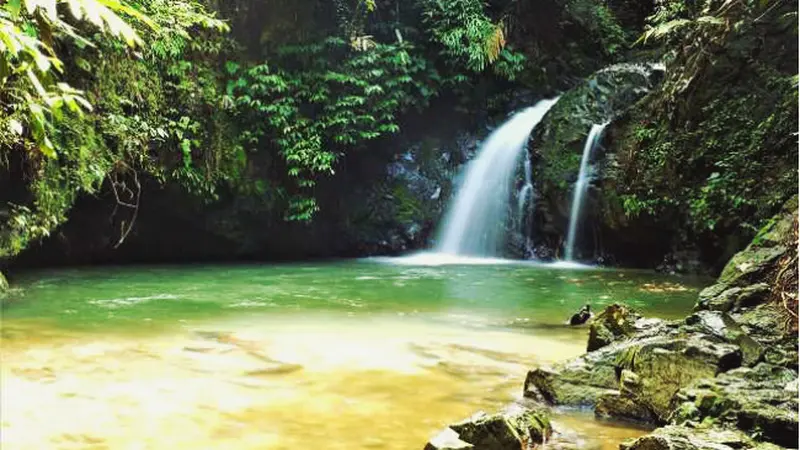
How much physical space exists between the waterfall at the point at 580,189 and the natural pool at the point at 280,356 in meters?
2.64

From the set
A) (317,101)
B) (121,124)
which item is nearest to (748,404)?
(121,124)

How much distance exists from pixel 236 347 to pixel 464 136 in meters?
10.7

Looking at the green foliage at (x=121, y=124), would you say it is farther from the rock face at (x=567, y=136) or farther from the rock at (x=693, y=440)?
the rock at (x=693, y=440)

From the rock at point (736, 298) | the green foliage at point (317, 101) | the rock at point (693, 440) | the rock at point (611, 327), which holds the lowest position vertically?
the rock at point (693, 440)

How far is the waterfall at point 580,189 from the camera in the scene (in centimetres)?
1228

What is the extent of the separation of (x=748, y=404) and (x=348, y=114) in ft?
35.6

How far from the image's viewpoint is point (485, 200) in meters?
13.8

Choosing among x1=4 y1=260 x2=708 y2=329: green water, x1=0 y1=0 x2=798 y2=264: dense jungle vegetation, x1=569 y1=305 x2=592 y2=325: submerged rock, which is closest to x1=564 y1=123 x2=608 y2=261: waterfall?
x1=0 y1=0 x2=798 y2=264: dense jungle vegetation

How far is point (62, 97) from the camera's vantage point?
1617 millimetres

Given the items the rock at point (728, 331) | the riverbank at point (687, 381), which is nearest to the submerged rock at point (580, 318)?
Answer: the riverbank at point (687, 381)

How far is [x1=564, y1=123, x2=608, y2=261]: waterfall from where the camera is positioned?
12.3m

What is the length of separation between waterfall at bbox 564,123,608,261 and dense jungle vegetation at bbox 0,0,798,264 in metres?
0.32

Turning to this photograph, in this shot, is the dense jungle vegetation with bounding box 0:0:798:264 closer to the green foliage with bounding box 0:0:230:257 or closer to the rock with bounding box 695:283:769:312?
the green foliage with bounding box 0:0:230:257

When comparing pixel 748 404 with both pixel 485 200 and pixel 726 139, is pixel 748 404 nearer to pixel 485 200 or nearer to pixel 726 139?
pixel 726 139
